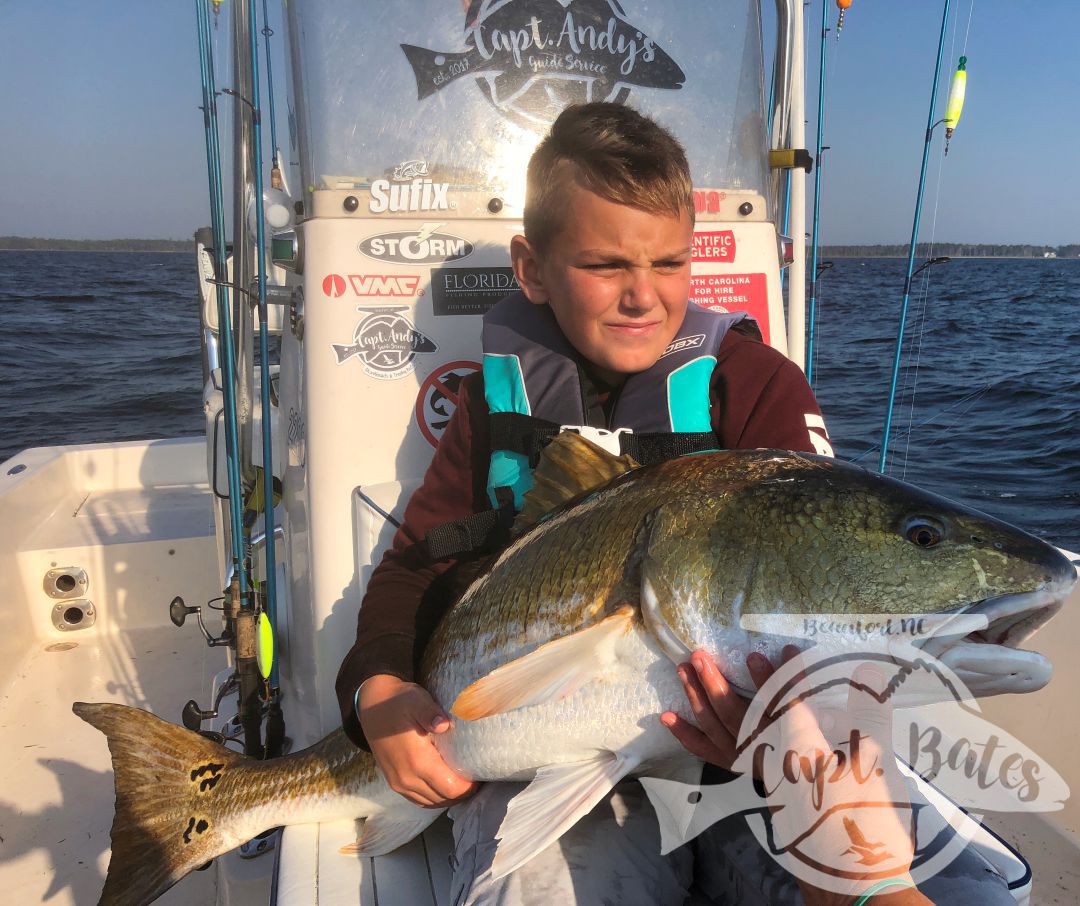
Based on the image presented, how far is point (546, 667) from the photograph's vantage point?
1.47m

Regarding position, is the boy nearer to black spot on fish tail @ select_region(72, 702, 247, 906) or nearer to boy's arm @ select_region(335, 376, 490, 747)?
boy's arm @ select_region(335, 376, 490, 747)

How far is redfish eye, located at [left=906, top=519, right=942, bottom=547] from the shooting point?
4.28 ft

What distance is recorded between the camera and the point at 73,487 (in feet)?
19.0

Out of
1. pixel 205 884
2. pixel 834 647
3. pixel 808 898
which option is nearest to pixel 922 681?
pixel 834 647

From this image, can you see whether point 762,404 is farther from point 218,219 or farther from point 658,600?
point 218,219

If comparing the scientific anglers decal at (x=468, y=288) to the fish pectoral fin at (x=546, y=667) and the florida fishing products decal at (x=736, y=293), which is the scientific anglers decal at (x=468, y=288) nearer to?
the florida fishing products decal at (x=736, y=293)

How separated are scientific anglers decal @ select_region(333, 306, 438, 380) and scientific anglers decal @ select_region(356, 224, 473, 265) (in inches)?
6.4

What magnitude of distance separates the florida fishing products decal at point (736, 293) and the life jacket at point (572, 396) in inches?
23.7

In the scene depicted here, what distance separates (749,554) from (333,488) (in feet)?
4.89

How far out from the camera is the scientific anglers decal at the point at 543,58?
266 centimetres

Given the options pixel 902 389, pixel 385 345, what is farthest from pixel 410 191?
pixel 902 389

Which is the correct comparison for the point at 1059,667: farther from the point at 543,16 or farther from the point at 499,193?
the point at 543,16

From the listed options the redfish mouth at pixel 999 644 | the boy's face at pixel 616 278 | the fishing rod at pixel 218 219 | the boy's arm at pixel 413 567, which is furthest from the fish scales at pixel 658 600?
the fishing rod at pixel 218 219

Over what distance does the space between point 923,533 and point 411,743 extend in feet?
3.75
